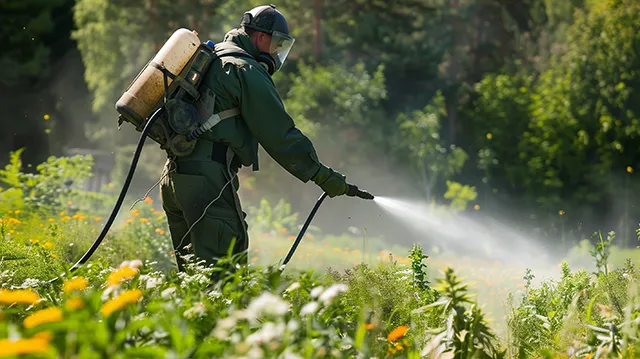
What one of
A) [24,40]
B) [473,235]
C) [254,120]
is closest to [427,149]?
[473,235]

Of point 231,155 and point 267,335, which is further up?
point 231,155

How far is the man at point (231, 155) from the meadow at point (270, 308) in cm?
35

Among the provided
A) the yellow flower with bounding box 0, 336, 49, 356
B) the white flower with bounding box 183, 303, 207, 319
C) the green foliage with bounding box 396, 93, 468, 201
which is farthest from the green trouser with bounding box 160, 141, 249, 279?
the green foliage with bounding box 396, 93, 468, 201

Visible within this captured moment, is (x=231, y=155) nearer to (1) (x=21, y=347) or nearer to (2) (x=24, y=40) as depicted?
(1) (x=21, y=347)

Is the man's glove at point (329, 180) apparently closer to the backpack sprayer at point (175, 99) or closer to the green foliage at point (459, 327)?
the backpack sprayer at point (175, 99)

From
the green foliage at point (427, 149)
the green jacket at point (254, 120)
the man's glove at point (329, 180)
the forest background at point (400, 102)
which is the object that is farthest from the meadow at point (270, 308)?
the green foliage at point (427, 149)

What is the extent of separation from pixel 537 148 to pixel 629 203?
2133 millimetres

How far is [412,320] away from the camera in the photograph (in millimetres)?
4383

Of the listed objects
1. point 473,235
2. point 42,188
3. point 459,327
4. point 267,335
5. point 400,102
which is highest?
point 400,102

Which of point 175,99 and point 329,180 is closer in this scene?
point 175,99

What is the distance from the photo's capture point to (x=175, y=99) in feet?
15.7

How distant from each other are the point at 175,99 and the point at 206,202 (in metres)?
0.55

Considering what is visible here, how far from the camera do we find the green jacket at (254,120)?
474 cm

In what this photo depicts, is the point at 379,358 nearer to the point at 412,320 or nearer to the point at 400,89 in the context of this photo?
A: the point at 412,320
